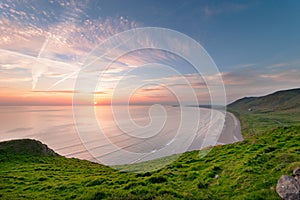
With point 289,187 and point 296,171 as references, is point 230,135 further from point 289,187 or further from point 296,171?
point 289,187

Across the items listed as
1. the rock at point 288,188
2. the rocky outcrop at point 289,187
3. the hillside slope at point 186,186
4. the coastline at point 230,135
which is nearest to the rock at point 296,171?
the rocky outcrop at point 289,187

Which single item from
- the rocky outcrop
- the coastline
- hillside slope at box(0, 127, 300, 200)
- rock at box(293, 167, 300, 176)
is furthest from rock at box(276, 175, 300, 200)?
the coastline

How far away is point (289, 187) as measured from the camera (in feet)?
24.1

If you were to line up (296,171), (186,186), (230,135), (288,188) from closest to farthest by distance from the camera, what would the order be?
1. (288,188)
2. (296,171)
3. (186,186)
4. (230,135)

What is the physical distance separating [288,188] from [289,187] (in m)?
0.06

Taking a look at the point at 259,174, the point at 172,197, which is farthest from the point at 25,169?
the point at 259,174

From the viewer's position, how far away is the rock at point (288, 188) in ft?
23.0

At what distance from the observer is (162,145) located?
45000 mm

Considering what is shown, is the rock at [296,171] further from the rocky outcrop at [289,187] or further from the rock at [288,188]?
the rock at [288,188]

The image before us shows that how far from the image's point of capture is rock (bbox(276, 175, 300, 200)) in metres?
7.02

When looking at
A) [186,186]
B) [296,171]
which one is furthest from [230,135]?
[186,186]

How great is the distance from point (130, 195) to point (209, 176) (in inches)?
205

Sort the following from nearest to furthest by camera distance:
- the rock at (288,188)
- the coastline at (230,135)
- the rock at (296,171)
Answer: the rock at (288,188), the rock at (296,171), the coastline at (230,135)

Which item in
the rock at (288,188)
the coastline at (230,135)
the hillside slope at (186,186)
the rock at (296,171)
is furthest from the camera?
the coastline at (230,135)
